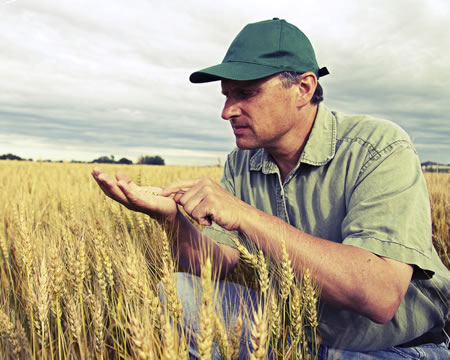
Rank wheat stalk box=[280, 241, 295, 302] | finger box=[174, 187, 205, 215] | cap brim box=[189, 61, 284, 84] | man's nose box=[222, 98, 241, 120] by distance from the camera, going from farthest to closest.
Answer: man's nose box=[222, 98, 241, 120] → cap brim box=[189, 61, 284, 84] → finger box=[174, 187, 205, 215] → wheat stalk box=[280, 241, 295, 302]

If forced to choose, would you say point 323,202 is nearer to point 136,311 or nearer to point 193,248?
point 193,248

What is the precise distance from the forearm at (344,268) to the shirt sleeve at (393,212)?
0.07m

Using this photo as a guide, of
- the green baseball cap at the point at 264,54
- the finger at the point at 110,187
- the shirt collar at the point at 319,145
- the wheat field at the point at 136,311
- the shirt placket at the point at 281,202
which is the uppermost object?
the green baseball cap at the point at 264,54

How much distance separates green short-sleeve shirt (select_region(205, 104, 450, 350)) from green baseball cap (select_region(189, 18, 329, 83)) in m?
0.31

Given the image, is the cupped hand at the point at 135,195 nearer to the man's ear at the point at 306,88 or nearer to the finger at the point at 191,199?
the finger at the point at 191,199

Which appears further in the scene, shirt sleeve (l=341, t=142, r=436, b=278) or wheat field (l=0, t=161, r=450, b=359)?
shirt sleeve (l=341, t=142, r=436, b=278)

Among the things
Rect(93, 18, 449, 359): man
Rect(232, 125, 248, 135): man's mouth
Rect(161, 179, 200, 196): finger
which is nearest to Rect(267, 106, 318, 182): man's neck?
Rect(93, 18, 449, 359): man

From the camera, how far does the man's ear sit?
1.84 meters

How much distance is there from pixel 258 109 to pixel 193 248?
75 cm

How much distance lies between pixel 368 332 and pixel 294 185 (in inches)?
29.0

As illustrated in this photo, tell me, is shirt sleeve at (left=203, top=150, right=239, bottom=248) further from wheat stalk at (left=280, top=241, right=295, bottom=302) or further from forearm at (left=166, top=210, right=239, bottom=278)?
wheat stalk at (left=280, top=241, right=295, bottom=302)

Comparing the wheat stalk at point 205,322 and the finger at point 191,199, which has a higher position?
the finger at point 191,199

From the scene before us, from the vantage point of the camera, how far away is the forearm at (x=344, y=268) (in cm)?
123

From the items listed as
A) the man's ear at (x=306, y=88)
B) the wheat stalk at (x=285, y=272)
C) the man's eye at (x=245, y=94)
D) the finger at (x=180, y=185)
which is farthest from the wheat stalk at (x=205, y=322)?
the man's ear at (x=306, y=88)
